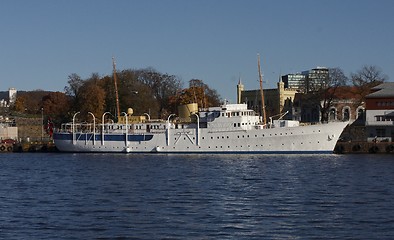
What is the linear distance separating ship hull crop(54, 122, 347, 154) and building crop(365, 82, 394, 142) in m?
10.5

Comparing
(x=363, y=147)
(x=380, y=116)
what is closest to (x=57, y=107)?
(x=380, y=116)

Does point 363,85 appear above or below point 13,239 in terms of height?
above

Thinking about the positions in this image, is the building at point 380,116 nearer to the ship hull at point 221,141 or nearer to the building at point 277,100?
the ship hull at point 221,141

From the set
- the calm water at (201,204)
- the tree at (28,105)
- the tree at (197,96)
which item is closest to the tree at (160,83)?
the tree at (197,96)

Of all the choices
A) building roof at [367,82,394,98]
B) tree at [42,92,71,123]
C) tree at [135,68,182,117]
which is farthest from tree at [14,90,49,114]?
building roof at [367,82,394,98]

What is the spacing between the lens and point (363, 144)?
82.3 m

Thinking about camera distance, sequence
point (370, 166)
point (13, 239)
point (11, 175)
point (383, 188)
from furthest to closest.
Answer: point (370, 166) → point (11, 175) → point (383, 188) → point (13, 239)

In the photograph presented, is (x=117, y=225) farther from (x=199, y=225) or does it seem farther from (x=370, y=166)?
(x=370, y=166)

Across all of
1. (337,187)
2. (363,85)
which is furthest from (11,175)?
(363,85)

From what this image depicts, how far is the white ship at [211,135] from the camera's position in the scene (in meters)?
79.2

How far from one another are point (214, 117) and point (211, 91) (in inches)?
1932

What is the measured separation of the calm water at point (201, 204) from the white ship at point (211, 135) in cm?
2328

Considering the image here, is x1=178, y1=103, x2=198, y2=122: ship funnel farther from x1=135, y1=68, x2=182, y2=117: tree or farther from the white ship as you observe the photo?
x1=135, y1=68, x2=182, y2=117: tree

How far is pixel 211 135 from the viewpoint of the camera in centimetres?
8281
